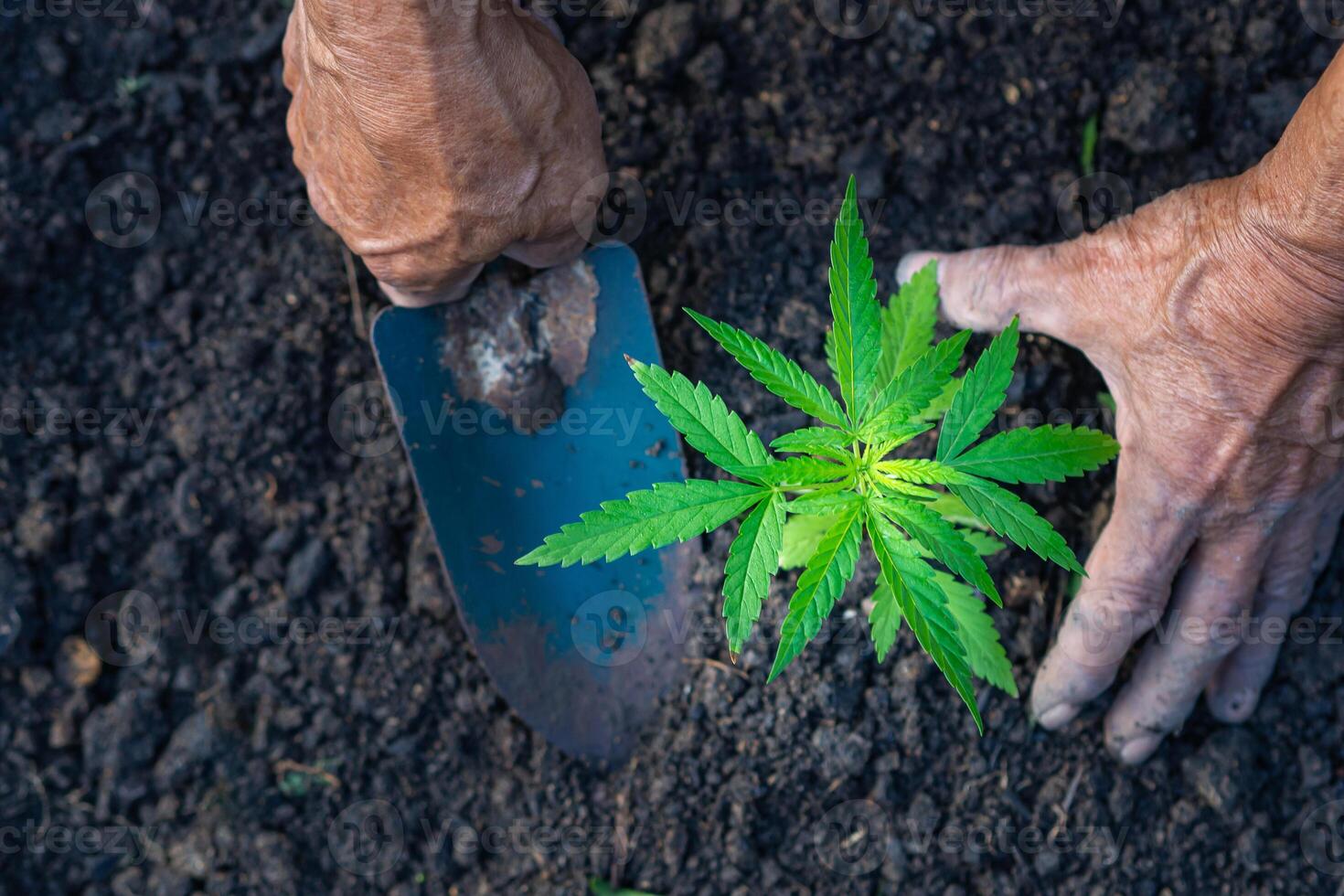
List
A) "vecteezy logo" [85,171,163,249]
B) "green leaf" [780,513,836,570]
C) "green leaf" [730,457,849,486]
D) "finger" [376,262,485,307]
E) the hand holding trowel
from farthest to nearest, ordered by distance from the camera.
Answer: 1. "vecteezy logo" [85,171,163,249]
2. the hand holding trowel
3. "finger" [376,262,485,307]
4. "green leaf" [780,513,836,570]
5. "green leaf" [730,457,849,486]

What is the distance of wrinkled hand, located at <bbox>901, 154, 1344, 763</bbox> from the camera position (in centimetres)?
210

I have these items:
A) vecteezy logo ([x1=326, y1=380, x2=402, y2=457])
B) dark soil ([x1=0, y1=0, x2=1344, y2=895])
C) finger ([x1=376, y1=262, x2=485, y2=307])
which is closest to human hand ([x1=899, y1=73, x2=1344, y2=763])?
dark soil ([x1=0, y1=0, x2=1344, y2=895])

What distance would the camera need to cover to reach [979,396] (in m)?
1.88

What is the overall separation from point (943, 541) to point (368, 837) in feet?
5.42

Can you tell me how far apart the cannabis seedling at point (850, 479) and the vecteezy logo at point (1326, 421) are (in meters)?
0.55

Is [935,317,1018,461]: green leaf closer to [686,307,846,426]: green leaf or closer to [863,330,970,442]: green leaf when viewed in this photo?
[863,330,970,442]: green leaf

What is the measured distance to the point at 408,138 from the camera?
2098 millimetres

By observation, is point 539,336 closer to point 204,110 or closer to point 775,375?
point 775,375

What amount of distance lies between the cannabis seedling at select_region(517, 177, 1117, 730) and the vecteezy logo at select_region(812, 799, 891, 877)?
81 centimetres

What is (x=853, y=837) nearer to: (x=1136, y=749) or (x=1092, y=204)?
(x=1136, y=749)

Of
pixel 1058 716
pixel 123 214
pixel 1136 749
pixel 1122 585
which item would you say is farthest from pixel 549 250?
pixel 1136 749

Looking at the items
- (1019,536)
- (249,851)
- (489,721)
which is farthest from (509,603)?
(1019,536)

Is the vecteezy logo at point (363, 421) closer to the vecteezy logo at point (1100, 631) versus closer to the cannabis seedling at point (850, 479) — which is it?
the cannabis seedling at point (850, 479)

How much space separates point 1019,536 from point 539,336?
4.09 feet
